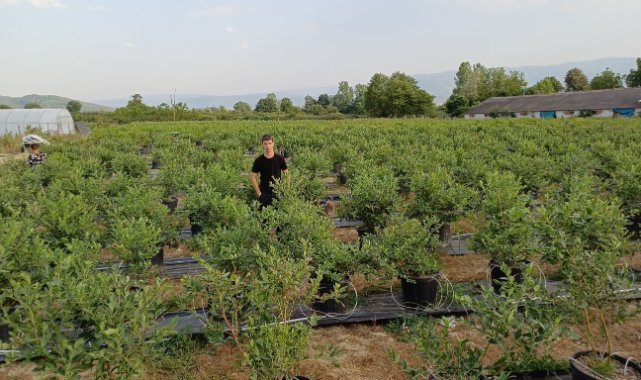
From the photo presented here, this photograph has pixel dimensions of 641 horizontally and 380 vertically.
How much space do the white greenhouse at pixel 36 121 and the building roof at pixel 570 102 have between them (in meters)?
45.6

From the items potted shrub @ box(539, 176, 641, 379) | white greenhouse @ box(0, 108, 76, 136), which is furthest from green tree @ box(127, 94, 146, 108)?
potted shrub @ box(539, 176, 641, 379)

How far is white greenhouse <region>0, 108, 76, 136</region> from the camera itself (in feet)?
107

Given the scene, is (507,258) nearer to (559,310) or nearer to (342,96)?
(559,310)

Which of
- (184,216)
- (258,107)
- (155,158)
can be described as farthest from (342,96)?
(184,216)

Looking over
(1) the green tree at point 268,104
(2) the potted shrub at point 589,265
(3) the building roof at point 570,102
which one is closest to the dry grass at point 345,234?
(2) the potted shrub at point 589,265

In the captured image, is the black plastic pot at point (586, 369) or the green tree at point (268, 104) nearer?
the black plastic pot at point (586, 369)

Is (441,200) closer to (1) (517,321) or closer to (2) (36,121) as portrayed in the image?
(1) (517,321)

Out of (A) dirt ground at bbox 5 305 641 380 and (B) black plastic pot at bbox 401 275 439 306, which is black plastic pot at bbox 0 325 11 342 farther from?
(B) black plastic pot at bbox 401 275 439 306

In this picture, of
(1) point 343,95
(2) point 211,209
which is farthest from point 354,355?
(1) point 343,95

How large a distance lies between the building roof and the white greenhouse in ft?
150

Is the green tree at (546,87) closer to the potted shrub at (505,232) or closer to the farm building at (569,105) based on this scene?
the farm building at (569,105)

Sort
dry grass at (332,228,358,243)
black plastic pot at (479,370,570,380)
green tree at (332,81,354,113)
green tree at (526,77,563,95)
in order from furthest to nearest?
green tree at (332,81,354,113) < green tree at (526,77,563,95) < dry grass at (332,228,358,243) < black plastic pot at (479,370,570,380)

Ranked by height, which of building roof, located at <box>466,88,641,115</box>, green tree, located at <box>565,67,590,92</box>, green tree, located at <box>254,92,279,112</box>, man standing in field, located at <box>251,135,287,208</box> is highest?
green tree, located at <box>565,67,590,92</box>

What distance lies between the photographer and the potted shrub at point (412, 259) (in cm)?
448
